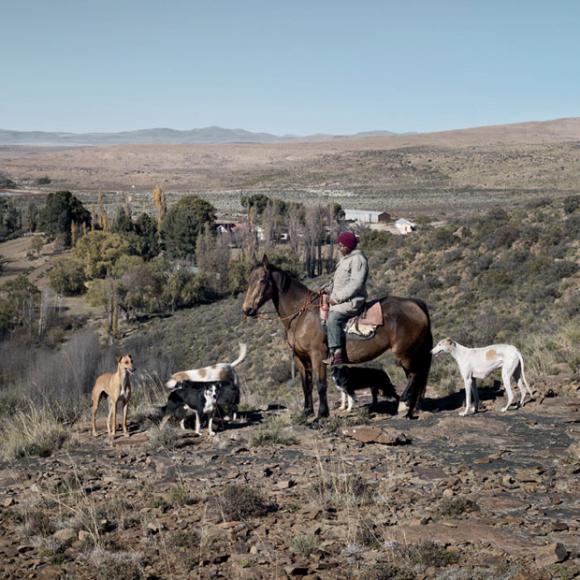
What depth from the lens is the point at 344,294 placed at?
10.3 meters

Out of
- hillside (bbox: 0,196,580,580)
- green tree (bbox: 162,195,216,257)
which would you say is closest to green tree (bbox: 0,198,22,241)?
green tree (bbox: 162,195,216,257)

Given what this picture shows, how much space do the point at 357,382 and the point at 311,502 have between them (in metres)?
4.24

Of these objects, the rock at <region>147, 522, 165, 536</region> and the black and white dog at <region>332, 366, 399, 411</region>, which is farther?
the black and white dog at <region>332, 366, 399, 411</region>

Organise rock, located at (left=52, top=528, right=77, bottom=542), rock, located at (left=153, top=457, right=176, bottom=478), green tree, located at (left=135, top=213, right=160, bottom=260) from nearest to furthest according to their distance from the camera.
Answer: rock, located at (left=52, top=528, right=77, bottom=542), rock, located at (left=153, top=457, right=176, bottom=478), green tree, located at (left=135, top=213, right=160, bottom=260)

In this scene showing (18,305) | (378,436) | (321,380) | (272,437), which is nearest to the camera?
(378,436)

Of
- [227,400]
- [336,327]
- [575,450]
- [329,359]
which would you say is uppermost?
[336,327]

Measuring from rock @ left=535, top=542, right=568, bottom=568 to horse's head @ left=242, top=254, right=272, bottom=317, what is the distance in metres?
5.86

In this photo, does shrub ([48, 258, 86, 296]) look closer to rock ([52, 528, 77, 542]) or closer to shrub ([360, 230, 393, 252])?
shrub ([360, 230, 393, 252])

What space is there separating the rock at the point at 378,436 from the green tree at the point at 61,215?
84.1 metres

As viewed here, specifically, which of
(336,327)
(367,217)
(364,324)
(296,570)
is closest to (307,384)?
(336,327)

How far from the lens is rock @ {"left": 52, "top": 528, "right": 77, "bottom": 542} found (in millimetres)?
6661

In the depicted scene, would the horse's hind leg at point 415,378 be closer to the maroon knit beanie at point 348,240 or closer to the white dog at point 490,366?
the white dog at point 490,366

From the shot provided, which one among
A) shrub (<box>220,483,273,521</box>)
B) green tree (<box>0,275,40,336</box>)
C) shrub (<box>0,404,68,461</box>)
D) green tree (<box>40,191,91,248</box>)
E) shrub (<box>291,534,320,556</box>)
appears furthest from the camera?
green tree (<box>40,191,91,248</box>)

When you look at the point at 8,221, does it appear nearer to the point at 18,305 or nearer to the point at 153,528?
the point at 18,305
